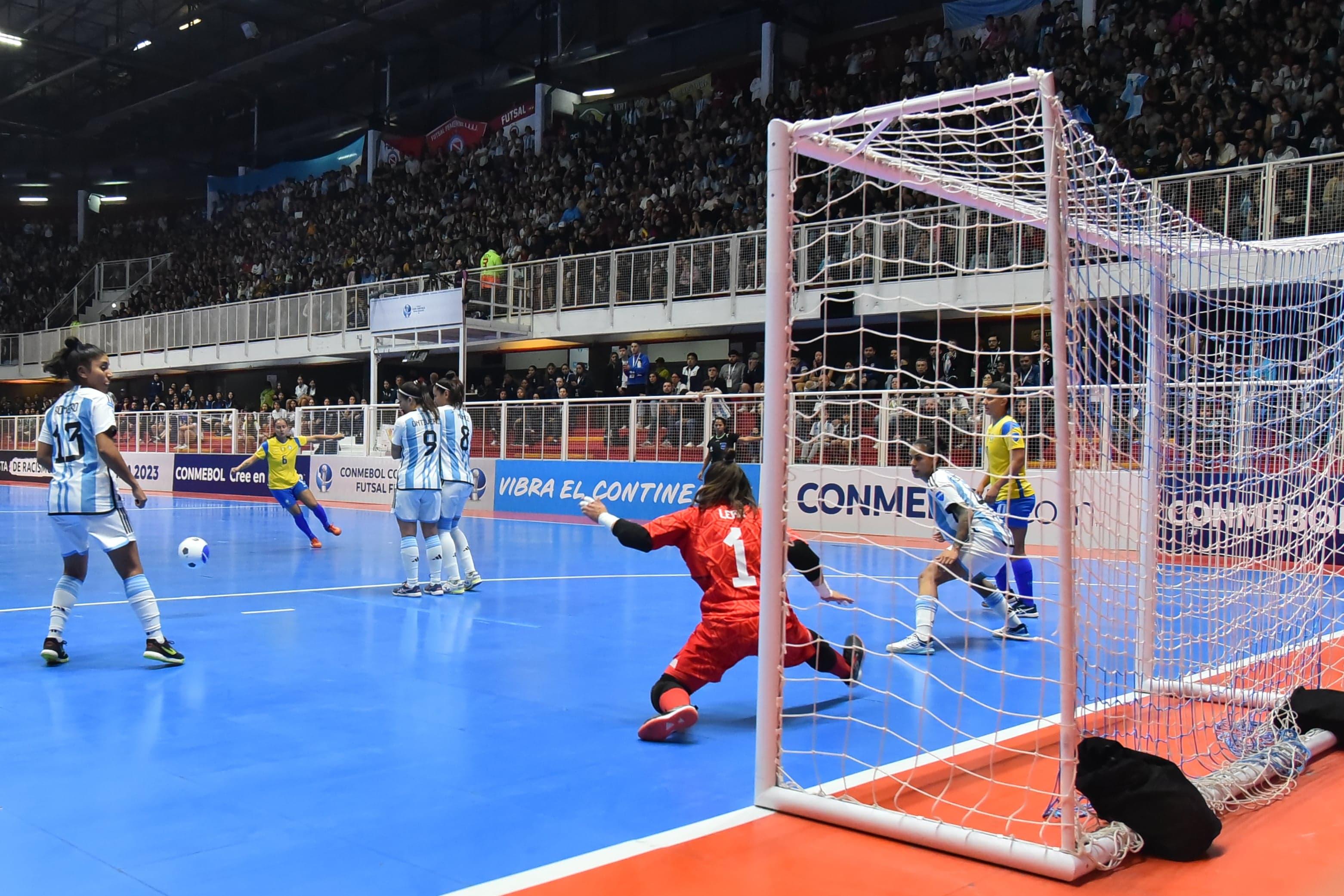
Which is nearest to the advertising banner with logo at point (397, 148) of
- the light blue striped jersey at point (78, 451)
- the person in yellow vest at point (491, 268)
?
the person in yellow vest at point (491, 268)

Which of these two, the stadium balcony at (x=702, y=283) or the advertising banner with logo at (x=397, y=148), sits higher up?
the advertising banner with logo at (x=397, y=148)

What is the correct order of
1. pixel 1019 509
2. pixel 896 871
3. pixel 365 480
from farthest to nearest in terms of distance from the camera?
pixel 365 480 < pixel 1019 509 < pixel 896 871

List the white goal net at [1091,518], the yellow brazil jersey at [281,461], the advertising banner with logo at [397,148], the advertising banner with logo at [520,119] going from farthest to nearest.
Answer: the advertising banner with logo at [397,148] < the advertising banner with logo at [520,119] < the yellow brazil jersey at [281,461] < the white goal net at [1091,518]

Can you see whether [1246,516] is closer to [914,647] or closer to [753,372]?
[914,647]

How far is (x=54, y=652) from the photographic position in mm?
6895

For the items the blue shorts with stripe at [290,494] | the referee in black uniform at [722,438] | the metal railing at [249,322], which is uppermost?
the metal railing at [249,322]

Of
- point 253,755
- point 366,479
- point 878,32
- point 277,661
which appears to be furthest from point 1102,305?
point 878,32

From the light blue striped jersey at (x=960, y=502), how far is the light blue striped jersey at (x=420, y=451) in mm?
4998

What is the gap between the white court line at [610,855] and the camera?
3367mm

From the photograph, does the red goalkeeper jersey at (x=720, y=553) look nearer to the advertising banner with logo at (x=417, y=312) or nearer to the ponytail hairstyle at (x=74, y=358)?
the ponytail hairstyle at (x=74, y=358)

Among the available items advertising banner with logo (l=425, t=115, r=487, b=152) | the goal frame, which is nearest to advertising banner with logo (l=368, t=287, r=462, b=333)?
advertising banner with logo (l=425, t=115, r=487, b=152)

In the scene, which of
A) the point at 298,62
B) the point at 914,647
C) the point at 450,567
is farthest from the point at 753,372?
the point at 298,62

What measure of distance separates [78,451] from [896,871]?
591 cm

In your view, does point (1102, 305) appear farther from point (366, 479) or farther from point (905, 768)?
point (366, 479)
